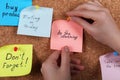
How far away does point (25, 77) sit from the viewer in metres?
0.81

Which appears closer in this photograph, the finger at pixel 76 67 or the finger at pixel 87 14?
the finger at pixel 87 14

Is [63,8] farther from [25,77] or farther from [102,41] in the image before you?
[25,77]

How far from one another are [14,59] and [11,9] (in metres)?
0.16

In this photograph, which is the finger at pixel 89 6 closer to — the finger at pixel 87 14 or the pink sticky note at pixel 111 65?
the finger at pixel 87 14

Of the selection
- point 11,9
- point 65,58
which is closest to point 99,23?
point 65,58

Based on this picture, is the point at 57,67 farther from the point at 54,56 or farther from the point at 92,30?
the point at 92,30

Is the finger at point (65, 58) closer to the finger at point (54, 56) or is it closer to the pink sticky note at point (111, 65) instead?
the finger at point (54, 56)

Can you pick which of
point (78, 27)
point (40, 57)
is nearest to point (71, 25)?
point (78, 27)

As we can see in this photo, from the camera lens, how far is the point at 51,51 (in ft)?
2.59

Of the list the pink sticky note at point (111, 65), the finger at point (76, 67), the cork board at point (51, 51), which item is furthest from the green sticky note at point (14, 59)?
the pink sticky note at point (111, 65)

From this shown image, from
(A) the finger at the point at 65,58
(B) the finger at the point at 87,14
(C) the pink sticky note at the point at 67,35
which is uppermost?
(B) the finger at the point at 87,14

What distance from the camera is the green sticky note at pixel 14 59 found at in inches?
30.1

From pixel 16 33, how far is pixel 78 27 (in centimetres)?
20

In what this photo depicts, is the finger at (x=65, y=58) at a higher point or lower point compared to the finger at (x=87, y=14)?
lower
